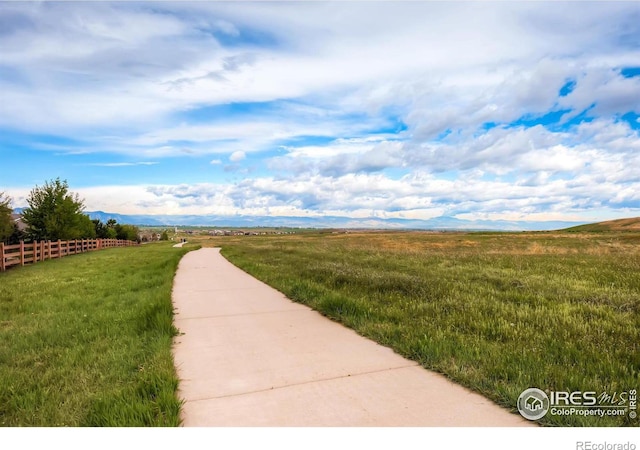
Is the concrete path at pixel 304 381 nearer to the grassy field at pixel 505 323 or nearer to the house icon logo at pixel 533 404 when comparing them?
the house icon logo at pixel 533 404

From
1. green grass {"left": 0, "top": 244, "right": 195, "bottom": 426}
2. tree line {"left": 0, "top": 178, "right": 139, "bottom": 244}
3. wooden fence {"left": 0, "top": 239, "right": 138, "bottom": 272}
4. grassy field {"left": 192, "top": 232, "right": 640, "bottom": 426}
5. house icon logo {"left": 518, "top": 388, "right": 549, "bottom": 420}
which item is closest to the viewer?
house icon logo {"left": 518, "top": 388, "right": 549, "bottom": 420}

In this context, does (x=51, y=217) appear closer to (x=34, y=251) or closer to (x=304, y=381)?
(x=34, y=251)

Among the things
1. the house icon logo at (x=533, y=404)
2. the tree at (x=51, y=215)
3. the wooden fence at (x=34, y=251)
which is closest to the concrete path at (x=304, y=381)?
the house icon logo at (x=533, y=404)

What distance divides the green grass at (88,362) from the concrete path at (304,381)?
333 mm

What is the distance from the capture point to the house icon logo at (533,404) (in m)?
3.54

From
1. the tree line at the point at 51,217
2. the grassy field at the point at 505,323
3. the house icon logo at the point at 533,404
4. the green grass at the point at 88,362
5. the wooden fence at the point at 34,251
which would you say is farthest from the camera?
the tree line at the point at 51,217

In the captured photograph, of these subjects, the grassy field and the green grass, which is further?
the grassy field

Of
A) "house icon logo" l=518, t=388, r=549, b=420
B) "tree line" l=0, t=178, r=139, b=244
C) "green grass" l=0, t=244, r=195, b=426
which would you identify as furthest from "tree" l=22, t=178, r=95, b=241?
"house icon logo" l=518, t=388, r=549, b=420

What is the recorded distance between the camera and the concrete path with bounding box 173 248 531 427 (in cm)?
355

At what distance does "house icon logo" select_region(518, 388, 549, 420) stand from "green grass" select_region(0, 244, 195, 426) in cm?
310

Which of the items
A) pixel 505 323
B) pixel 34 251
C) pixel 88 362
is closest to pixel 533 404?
pixel 505 323

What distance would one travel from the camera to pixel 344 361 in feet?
16.5

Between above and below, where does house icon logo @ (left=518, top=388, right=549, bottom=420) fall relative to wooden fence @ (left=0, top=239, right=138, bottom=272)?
below

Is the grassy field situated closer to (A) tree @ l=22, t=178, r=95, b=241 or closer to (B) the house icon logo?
(B) the house icon logo
